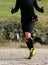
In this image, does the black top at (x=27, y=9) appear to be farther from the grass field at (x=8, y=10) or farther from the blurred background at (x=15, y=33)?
the grass field at (x=8, y=10)

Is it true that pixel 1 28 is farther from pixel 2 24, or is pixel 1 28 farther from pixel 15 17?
pixel 15 17

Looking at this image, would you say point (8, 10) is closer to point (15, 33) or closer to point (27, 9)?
point (15, 33)

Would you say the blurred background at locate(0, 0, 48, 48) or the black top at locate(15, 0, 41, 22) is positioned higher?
the black top at locate(15, 0, 41, 22)

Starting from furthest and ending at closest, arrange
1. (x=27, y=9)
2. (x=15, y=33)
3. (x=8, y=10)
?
1. (x=8, y=10)
2. (x=15, y=33)
3. (x=27, y=9)

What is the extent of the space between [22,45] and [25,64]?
3.78m

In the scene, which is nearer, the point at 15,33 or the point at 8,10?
the point at 15,33

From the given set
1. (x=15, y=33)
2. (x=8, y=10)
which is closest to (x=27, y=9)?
(x=15, y=33)

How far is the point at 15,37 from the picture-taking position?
12953 millimetres

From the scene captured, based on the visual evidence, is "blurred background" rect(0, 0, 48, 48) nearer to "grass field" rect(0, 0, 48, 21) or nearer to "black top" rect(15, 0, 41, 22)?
"grass field" rect(0, 0, 48, 21)

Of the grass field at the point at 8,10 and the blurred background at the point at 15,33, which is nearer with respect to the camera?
the blurred background at the point at 15,33

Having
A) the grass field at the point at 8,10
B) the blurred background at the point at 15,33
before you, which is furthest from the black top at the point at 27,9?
the grass field at the point at 8,10

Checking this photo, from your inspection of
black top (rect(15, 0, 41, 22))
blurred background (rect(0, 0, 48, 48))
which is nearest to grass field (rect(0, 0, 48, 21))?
blurred background (rect(0, 0, 48, 48))

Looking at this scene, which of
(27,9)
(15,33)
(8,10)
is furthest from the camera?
(8,10)

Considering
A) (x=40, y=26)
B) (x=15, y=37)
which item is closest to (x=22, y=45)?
(x=15, y=37)
